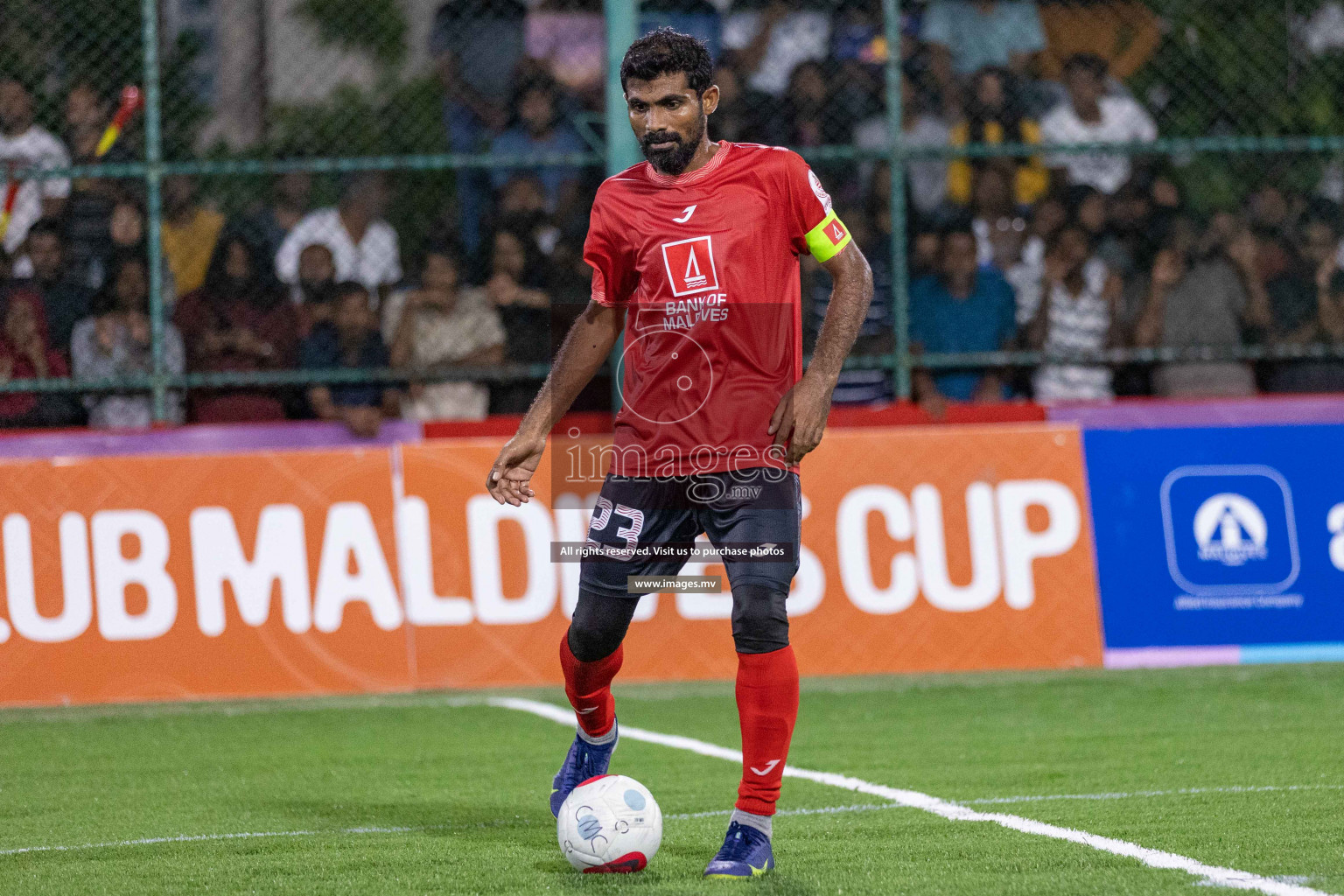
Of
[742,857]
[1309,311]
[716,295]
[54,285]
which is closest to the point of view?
[742,857]

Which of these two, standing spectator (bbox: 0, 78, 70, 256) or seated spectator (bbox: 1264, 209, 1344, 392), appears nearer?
standing spectator (bbox: 0, 78, 70, 256)

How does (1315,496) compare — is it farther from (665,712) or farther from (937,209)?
(665,712)

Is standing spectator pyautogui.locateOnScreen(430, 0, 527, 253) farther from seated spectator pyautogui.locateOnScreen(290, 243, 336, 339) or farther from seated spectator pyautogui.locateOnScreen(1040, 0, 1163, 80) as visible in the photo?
seated spectator pyautogui.locateOnScreen(1040, 0, 1163, 80)

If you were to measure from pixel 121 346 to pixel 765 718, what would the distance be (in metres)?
6.47

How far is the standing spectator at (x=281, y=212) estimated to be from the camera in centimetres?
1019

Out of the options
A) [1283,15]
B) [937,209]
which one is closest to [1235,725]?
[937,209]

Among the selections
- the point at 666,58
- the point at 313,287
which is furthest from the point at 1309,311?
the point at 666,58

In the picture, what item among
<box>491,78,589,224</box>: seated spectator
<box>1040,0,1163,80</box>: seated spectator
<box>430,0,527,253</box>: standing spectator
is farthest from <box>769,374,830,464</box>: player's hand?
<box>1040,0,1163,80</box>: seated spectator

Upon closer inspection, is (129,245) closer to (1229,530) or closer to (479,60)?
(479,60)

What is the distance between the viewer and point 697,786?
5.82 m

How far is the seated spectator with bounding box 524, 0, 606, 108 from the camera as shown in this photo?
10.9 metres

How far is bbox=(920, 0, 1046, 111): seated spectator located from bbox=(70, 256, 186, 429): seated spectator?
524 cm

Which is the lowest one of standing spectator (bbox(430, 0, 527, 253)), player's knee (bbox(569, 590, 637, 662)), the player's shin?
the player's shin

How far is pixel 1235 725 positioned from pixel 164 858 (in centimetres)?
453
